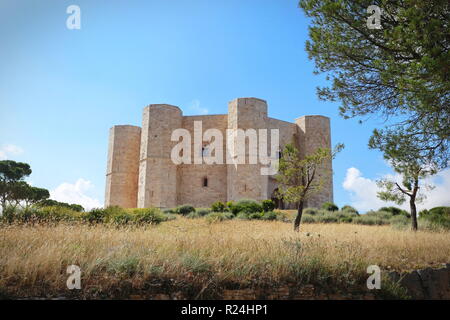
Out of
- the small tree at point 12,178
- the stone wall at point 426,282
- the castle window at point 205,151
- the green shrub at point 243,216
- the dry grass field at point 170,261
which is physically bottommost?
the stone wall at point 426,282

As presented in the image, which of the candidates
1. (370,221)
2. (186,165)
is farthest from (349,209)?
(186,165)

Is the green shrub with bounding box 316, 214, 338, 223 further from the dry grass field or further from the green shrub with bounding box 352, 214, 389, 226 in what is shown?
the dry grass field

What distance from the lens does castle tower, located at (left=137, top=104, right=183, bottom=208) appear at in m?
21.1

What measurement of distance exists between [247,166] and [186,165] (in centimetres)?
452

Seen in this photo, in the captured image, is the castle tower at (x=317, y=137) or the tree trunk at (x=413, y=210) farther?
the castle tower at (x=317, y=137)

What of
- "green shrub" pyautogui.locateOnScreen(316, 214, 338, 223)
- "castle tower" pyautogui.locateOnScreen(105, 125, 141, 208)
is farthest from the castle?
"green shrub" pyautogui.locateOnScreen(316, 214, 338, 223)

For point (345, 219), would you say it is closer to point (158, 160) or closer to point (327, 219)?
point (327, 219)

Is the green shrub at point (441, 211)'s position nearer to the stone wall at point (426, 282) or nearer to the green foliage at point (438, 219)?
the green foliage at point (438, 219)

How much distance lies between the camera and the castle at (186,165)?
20.9 m

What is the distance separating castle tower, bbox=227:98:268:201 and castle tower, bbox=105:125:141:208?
7.58 metres

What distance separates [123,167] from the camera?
24016mm

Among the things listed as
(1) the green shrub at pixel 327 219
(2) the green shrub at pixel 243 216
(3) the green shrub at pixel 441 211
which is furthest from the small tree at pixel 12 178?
(3) the green shrub at pixel 441 211

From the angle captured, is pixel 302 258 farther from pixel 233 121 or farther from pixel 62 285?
pixel 233 121

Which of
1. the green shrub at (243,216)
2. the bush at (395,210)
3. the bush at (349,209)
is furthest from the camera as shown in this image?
the bush at (349,209)
